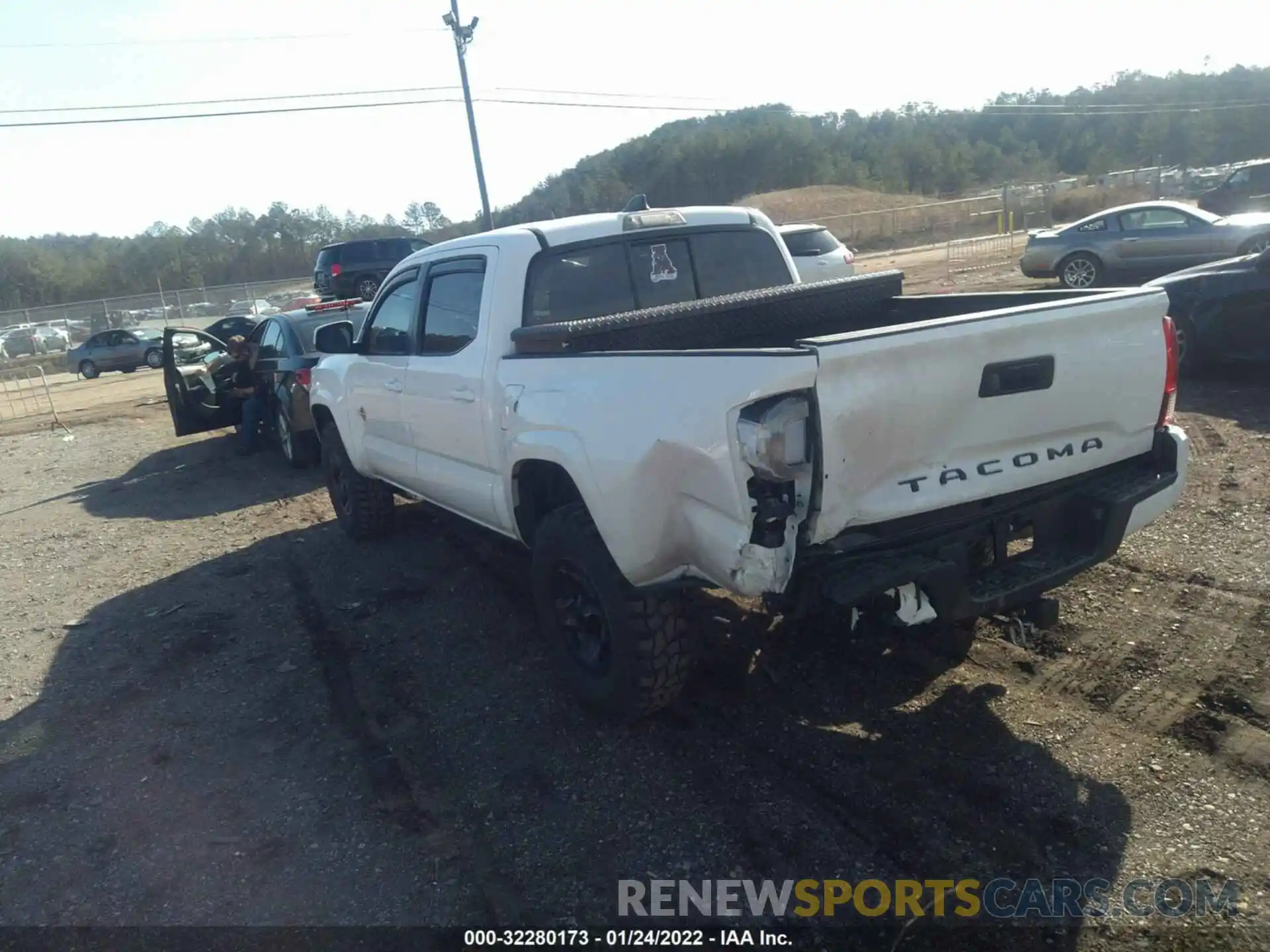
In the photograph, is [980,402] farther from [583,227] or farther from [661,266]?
[583,227]

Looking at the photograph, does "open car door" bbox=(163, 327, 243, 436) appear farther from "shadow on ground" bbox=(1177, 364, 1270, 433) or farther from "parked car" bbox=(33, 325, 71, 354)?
"parked car" bbox=(33, 325, 71, 354)

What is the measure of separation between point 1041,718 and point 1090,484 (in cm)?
94

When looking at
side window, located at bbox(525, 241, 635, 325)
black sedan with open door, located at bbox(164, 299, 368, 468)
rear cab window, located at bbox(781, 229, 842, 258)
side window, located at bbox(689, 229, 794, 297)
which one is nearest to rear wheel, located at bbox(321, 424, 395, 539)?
black sedan with open door, located at bbox(164, 299, 368, 468)

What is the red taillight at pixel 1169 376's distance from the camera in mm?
3830

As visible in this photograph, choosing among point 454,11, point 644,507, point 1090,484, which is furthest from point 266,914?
point 454,11

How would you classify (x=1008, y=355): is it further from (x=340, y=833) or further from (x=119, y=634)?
(x=119, y=634)

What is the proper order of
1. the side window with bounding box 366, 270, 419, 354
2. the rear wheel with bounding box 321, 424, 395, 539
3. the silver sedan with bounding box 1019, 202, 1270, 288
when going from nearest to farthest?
the side window with bounding box 366, 270, 419, 354
the rear wheel with bounding box 321, 424, 395, 539
the silver sedan with bounding box 1019, 202, 1270, 288

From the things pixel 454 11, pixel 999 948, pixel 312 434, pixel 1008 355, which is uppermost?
pixel 454 11

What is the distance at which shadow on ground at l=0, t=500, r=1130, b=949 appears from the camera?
10.5 feet

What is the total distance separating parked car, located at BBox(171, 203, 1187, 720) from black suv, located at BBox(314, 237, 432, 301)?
19.1m

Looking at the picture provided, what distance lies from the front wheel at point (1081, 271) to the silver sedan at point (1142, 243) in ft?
0.04

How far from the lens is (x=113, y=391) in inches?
957

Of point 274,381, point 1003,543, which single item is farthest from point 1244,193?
point 1003,543

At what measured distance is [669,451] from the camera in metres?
3.41
